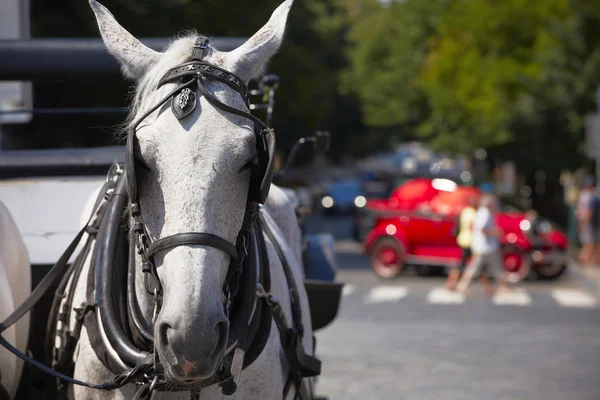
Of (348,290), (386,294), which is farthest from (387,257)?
(386,294)

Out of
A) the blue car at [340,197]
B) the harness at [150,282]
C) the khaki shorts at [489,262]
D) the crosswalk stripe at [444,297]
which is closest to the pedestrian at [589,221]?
the crosswalk stripe at [444,297]

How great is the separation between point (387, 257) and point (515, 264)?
109 inches

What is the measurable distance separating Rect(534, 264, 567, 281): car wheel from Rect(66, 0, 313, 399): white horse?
1931cm

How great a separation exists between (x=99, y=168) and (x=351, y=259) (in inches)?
916

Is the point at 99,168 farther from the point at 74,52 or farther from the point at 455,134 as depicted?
the point at 455,134

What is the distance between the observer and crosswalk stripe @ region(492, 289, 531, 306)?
18.6 m

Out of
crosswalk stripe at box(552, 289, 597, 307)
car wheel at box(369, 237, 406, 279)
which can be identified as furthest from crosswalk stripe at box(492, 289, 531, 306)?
car wheel at box(369, 237, 406, 279)

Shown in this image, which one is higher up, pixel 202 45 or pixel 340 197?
pixel 202 45

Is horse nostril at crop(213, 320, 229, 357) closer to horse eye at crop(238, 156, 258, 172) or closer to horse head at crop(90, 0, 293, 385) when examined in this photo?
horse head at crop(90, 0, 293, 385)

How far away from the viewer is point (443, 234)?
885 inches

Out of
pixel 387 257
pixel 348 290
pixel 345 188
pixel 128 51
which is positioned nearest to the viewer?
pixel 128 51

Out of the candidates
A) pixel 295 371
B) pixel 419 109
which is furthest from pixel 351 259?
pixel 419 109

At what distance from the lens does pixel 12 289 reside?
4980 mm

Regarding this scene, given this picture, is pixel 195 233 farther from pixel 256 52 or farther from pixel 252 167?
pixel 256 52
